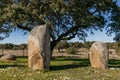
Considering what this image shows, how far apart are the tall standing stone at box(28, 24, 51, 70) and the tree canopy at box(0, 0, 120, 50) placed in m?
14.9

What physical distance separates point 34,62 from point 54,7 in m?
16.7

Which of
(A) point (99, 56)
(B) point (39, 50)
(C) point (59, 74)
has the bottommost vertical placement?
(C) point (59, 74)

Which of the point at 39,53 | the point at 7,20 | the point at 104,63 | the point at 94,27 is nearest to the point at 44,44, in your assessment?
the point at 39,53

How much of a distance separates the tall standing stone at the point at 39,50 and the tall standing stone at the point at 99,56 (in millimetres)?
4730

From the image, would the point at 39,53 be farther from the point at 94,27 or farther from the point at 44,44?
the point at 94,27

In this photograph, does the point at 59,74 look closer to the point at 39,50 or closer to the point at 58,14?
the point at 39,50

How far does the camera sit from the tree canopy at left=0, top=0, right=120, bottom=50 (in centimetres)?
4369

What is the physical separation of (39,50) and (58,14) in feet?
61.8

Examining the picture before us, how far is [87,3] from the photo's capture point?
4547 centimetres

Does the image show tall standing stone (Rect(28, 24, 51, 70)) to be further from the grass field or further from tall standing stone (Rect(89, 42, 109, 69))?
tall standing stone (Rect(89, 42, 109, 69))

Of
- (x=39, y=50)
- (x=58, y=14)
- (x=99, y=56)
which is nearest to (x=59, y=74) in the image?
(x=39, y=50)

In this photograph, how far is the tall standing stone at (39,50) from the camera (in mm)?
26922

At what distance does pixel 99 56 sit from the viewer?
Result: 29375 mm

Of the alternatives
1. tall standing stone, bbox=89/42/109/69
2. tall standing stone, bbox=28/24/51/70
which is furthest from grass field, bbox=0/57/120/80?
tall standing stone, bbox=89/42/109/69
